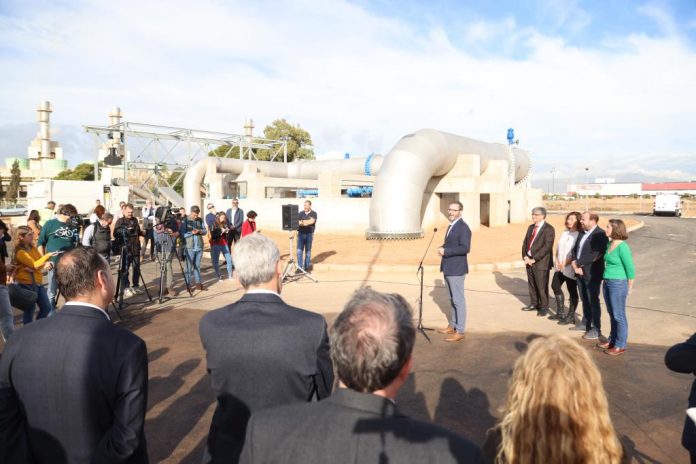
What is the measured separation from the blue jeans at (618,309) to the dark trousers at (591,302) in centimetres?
47

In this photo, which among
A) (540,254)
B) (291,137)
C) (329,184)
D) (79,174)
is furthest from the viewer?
(79,174)

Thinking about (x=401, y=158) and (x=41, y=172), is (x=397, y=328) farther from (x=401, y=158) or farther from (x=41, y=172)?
(x=41, y=172)

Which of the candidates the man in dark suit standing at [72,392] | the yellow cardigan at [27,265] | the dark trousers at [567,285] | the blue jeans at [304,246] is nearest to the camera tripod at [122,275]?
the yellow cardigan at [27,265]

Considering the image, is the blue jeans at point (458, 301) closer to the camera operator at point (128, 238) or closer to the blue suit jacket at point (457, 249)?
the blue suit jacket at point (457, 249)

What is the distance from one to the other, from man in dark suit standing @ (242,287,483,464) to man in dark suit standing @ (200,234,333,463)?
1.59ft

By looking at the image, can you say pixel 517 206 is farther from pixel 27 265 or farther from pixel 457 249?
pixel 27 265

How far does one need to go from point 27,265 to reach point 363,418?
6031mm

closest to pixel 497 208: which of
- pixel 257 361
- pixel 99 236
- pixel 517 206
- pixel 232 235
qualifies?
pixel 517 206

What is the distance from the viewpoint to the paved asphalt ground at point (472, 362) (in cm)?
385

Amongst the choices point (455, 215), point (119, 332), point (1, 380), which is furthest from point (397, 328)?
point (455, 215)

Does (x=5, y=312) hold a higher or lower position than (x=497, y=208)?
lower

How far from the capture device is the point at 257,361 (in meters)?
1.99

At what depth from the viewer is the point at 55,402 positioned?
2.01 meters

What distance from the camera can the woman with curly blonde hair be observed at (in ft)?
5.12
